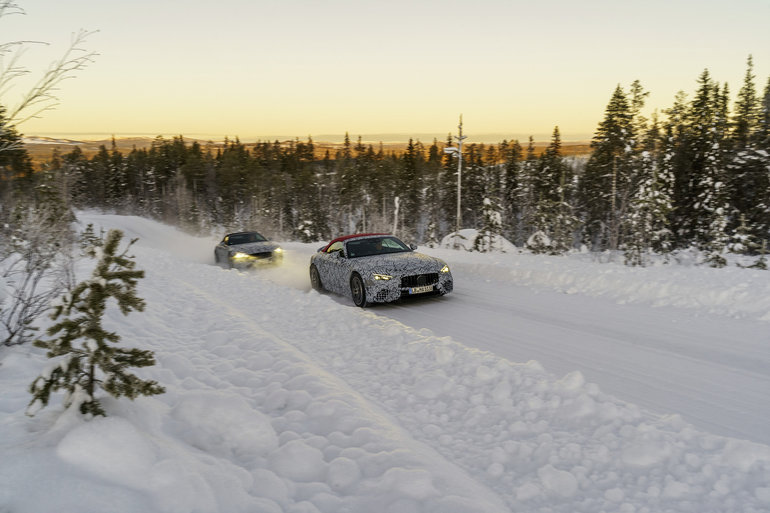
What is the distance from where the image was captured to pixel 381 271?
30.9 ft

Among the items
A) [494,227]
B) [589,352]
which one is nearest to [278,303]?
[589,352]

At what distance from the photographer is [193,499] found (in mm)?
2354

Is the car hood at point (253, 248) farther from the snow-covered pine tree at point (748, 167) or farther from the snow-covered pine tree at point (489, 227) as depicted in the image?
the snow-covered pine tree at point (748, 167)

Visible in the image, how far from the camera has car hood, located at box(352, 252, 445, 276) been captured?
9.43 m

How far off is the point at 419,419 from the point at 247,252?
13180mm

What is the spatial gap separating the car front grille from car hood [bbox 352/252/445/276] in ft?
0.28

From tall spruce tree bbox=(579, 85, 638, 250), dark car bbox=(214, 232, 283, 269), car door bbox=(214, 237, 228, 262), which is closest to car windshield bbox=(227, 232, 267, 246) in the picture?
dark car bbox=(214, 232, 283, 269)

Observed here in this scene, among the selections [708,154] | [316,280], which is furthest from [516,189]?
[316,280]

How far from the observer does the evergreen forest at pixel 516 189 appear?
3089cm

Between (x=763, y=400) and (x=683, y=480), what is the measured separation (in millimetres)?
2309

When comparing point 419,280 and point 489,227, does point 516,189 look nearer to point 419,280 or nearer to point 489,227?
point 489,227

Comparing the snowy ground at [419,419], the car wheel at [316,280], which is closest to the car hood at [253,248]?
the car wheel at [316,280]

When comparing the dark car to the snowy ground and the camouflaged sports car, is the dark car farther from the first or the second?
the snowy ground

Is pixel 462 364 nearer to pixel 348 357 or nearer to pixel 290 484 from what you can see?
pixel 348 357
